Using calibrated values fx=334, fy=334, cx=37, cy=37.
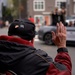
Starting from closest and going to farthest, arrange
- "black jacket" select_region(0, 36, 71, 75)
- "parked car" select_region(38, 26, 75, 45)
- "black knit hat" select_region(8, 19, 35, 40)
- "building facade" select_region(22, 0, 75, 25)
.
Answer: "black jacket" select_region(0, 36, 71, 75)
"black knit hat" select_region(8, 19, 35, 40)
"parked car" select_region(38, 26, 75, 45)
"building facade" select_region(22, 0, 75, 25)

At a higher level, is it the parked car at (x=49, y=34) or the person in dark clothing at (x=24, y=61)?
the person in dark clothing at (x=24, y=61)

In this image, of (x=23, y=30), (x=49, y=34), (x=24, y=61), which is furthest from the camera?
(x=49, y=34)

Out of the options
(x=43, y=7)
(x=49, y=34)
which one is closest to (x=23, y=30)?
(x=49, y=34)

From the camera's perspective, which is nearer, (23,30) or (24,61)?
(24,61)

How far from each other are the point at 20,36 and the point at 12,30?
4.0 inches

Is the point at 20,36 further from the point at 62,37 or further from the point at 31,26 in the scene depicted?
the point at 62,37

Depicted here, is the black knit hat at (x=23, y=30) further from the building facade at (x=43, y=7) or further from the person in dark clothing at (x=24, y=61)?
the building facade at (x=43, y=7)

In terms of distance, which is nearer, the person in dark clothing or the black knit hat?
the person in dark clothing

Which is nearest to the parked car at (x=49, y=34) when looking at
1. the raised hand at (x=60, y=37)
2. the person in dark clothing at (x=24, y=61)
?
the raised hand at (x=60, y=37)

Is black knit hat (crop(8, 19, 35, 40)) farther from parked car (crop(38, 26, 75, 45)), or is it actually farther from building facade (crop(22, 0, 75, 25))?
building facade (crop(22, 0, 75, 25))

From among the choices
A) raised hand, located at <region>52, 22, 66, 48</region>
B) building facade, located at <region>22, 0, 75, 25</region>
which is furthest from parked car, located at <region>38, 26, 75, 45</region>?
building facade, located at <region>22, 0, 75, 25</region>

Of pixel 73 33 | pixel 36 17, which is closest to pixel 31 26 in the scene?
pixel 73 33

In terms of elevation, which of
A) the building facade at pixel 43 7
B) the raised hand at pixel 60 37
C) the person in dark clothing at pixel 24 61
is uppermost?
the raised hand at pixel 60 37

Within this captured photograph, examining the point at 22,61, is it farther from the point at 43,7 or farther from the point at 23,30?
the point at 43,7
